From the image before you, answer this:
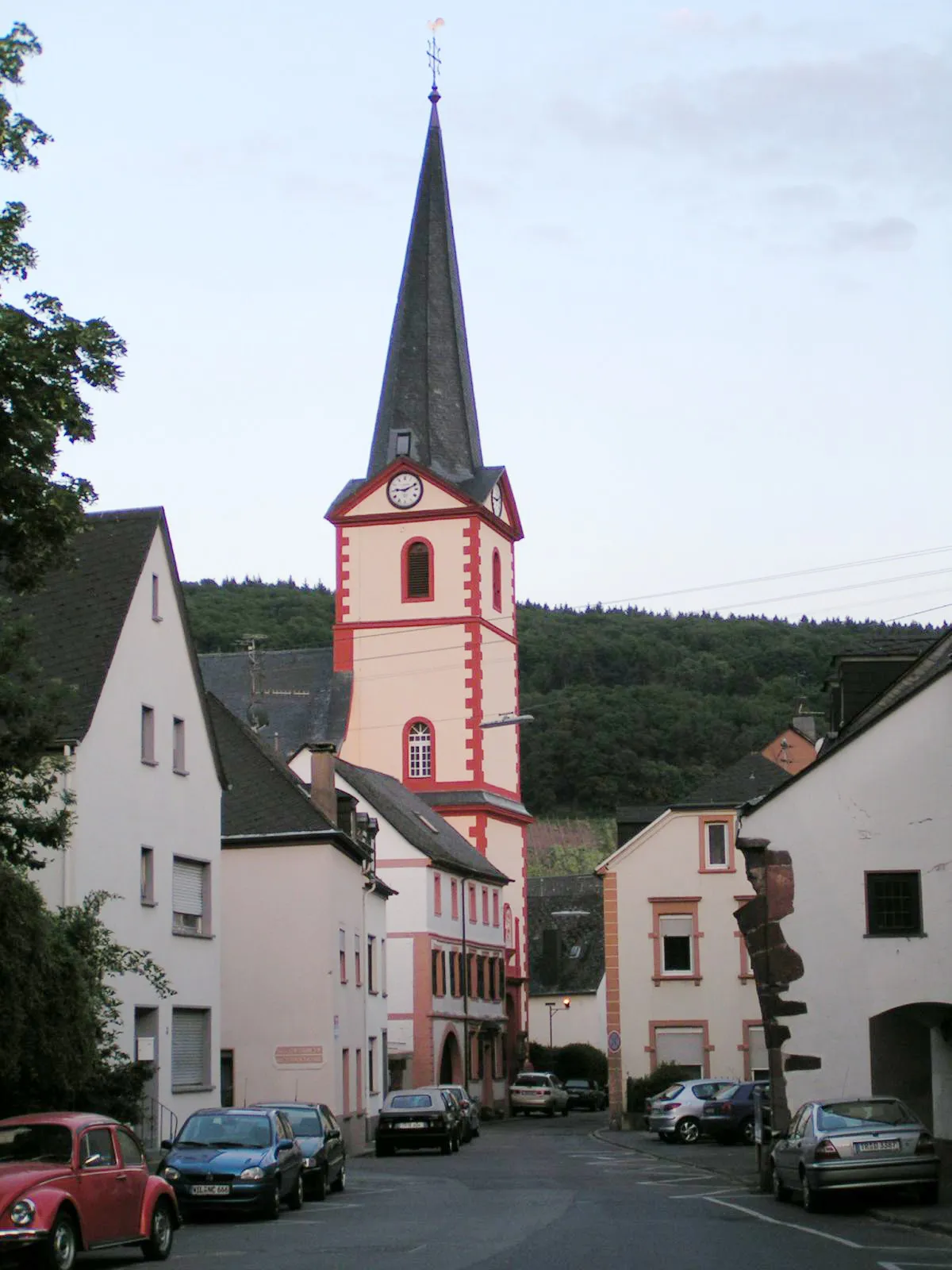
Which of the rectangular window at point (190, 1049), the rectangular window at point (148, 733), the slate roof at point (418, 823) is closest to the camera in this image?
the rectangular window at point (148, 733)

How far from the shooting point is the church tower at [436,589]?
8038 cm

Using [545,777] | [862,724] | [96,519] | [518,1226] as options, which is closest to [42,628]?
[96,519]

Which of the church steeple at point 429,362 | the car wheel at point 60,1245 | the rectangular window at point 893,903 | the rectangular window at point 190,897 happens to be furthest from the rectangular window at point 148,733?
the church steeple at point 429,362

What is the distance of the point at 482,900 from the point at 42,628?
41.6m

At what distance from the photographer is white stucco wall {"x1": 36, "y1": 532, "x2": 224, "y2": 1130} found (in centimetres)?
3372

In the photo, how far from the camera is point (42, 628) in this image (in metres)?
35.8

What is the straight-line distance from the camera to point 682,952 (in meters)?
59.0

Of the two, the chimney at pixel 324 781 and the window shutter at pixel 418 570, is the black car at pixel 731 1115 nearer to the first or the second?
the chimney at pixel 324 781

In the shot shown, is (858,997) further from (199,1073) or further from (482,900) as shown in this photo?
(482,900)

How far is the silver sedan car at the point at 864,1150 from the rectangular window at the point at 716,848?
34086mm

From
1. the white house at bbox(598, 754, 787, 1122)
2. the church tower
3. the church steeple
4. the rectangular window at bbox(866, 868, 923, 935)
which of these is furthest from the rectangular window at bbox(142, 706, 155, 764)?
the church steeple

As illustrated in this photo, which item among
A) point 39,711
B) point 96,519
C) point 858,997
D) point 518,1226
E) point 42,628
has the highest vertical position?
point 96,519

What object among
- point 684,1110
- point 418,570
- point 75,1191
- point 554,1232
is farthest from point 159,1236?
point 418,570

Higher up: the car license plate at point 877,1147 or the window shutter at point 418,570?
the window shutter at point 418,570
